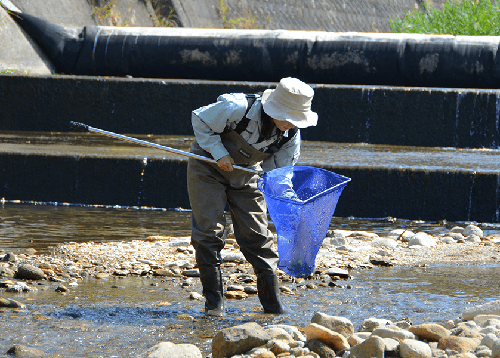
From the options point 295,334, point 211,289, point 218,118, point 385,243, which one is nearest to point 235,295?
point 211,289

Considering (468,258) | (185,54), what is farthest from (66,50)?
(468,258)

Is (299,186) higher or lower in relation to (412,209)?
higher

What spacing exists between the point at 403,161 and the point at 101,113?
3.56 m

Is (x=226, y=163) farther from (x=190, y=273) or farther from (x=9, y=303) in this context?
(x=9, y=303)

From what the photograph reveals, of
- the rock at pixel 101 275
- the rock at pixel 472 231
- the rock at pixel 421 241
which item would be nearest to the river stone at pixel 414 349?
the rock at pixel 101 275

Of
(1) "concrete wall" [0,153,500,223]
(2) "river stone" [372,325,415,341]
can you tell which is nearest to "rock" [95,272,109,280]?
(2) "river stone" [372,325,415,341]

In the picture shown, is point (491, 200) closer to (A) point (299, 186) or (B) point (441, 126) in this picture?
(B) point (441, 126)

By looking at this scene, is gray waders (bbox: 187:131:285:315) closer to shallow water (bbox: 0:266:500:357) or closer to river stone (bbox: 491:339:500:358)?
shallow water (bbox: 0:266:500:357)

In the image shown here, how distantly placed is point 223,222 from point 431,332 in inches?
39.1

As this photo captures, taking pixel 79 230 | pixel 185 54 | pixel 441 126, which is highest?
pixel 185 54

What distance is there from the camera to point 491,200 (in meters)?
5.32

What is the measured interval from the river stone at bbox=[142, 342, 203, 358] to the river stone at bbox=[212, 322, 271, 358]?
0.23ft

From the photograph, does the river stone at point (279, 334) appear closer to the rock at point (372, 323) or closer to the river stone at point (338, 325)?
the river stone at point (338, 325)

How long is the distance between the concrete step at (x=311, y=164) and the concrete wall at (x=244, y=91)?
0.87 meters
